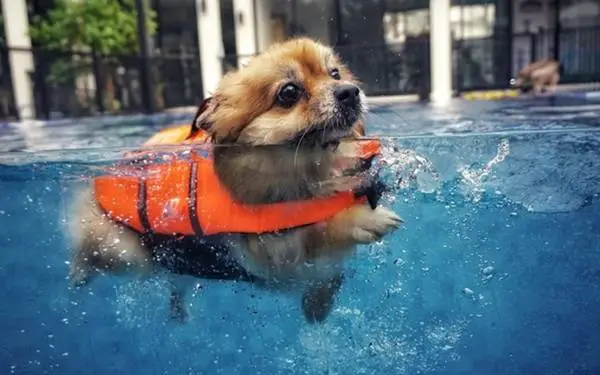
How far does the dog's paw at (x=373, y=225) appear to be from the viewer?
9.55 feet

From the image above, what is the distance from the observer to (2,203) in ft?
11.5

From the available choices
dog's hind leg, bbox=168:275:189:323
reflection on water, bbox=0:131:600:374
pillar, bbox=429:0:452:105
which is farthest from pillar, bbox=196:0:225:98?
dog's hind leg, bbox=168:275:189:323

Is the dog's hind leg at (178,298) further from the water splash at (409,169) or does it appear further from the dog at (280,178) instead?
the water splash at (409,169)

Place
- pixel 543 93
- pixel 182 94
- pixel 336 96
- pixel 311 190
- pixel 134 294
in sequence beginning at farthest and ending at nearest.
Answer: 1. pixel 182 94
2. pixel 543 93
3. pixel 134 294
4. pixel 311 190
5. pixel 336 96

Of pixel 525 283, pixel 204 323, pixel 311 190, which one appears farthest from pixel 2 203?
Result: pixel 525 283

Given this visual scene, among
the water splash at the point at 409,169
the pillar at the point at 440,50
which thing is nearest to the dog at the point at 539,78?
the pillar at the point at 440,50

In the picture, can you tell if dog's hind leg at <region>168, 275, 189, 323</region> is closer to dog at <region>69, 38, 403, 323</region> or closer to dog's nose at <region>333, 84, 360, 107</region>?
dog at <region>69, 38, 403, 323</region>

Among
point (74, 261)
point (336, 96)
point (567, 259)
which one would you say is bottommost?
point (567, 259)

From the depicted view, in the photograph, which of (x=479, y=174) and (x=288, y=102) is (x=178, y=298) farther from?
(x=479, y=174)

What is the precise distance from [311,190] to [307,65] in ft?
1.76

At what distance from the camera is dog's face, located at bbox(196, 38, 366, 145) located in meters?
2.63

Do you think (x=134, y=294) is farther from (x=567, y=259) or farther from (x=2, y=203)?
(x=567, y=259)

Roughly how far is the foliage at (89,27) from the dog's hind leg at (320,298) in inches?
394

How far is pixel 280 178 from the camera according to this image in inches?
111
